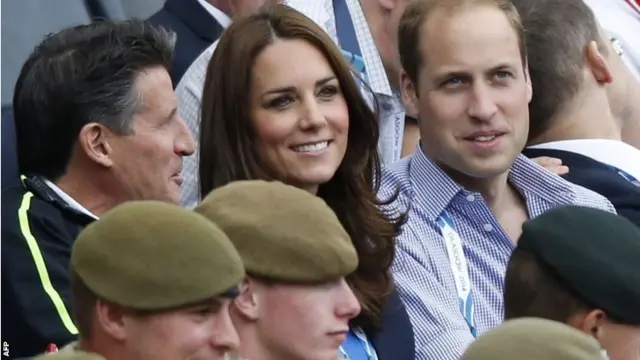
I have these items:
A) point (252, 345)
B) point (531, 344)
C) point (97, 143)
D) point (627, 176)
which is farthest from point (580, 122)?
point (531, 344)

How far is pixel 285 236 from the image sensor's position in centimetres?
354

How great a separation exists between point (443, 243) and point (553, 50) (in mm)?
872

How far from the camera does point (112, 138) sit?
4.50 metres

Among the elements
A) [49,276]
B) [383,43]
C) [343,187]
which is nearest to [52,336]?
[49,276]

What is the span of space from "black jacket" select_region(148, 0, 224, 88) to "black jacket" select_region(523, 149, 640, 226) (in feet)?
3.51

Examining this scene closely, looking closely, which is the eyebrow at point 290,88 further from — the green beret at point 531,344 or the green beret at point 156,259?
the green beret at point 531,344

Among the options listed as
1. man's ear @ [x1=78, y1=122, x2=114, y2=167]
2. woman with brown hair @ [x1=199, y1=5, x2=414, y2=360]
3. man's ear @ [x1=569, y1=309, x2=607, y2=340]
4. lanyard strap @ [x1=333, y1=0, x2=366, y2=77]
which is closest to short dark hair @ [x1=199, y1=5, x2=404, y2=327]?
woman with brown hair @ [x1=199, y1=5, x2=414, y2=360]

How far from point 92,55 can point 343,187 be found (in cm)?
71

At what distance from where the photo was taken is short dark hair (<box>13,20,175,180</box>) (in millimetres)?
4445

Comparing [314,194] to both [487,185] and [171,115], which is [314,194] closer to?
[171,115]

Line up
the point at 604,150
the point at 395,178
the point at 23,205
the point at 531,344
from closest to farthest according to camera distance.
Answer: the point at 531,344 < the point at 23,205 < the point at 395,178 < the point at 604,150

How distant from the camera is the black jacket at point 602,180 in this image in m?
5.16

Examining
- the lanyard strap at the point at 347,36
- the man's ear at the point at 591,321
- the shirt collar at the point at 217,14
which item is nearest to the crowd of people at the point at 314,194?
the man's ear at the point at 591,321

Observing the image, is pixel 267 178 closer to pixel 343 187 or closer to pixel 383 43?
pixel 343 187
